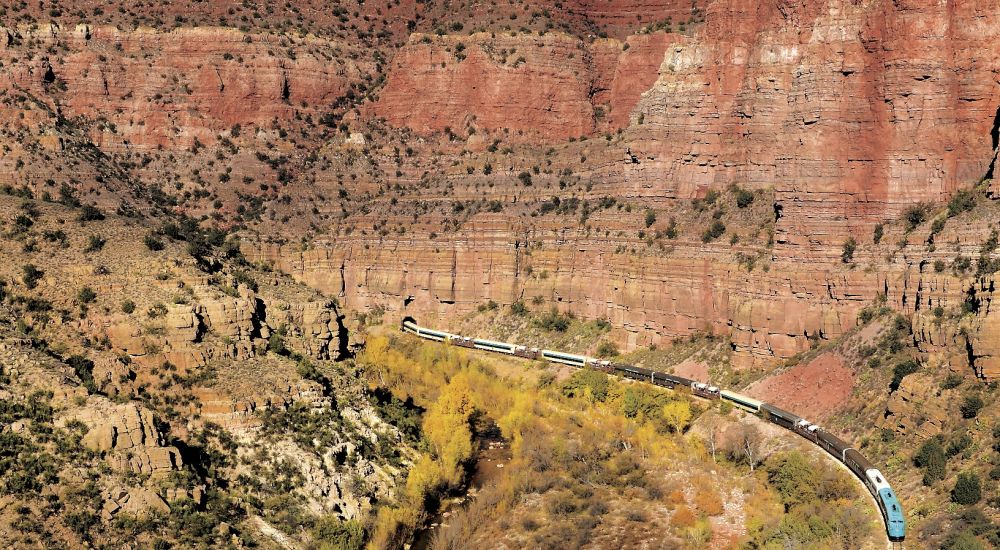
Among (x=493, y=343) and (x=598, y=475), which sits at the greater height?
(x=493, y=343)

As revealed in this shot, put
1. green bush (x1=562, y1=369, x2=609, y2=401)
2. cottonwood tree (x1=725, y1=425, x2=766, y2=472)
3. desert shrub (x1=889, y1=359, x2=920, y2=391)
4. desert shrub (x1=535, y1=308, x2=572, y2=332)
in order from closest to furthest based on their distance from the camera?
1. desert shrub (x1=889, y1=359, x2=920, y2=391)
2. cottonwood tree (x1=725, y1=425, x2=766, y2=472)
3. green bush (x1=562, y1=369, x2=609, y2=401)
4. desert shrub (x1=535, y1=308, x2=572, y2=332)

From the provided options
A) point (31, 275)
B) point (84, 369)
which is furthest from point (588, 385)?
point (84, 369)

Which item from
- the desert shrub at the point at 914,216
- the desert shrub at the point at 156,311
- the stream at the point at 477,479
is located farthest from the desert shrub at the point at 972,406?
the desert shrub at the point at 156,311

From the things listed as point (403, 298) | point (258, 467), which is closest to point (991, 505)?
point (258, 467)

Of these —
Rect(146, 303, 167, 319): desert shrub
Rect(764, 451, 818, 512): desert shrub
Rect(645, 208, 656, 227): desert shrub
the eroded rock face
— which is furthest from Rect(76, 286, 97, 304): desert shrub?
Rect(645, 208, 656, 227): desert shrub

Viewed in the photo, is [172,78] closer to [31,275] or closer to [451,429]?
[31,275]

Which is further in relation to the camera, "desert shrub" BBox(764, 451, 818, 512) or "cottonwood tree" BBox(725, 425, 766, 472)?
"cottonwood tree" BBox(725, 425, 766, 472)

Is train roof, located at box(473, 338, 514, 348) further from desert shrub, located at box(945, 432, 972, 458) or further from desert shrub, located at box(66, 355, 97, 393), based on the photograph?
desert shrub, located at box(945, 432, 972, 458)

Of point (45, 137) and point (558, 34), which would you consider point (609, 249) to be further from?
point (45, 137)

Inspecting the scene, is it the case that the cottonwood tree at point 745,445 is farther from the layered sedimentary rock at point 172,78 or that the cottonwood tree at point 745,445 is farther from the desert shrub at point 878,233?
the layered sedimentary rock at point 172,78
